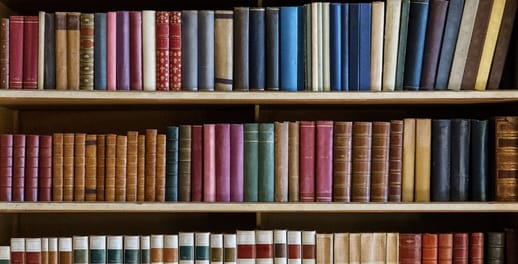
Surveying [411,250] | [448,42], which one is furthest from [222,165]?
[448,42]

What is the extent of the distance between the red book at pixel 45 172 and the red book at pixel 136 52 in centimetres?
24

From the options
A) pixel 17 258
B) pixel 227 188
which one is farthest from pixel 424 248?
pixel 17 258

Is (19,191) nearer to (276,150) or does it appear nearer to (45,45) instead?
(45,45)

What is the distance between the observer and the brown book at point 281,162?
1705 millimetres

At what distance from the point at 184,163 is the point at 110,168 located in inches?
6.6

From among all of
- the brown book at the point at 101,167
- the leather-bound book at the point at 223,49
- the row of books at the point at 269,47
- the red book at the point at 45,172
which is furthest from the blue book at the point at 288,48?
the red book at the point at 45,172

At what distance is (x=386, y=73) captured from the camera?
1.71m

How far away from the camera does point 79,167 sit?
5.58 ft

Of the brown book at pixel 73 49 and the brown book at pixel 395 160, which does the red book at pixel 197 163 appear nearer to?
the brown book at pixel 73 49

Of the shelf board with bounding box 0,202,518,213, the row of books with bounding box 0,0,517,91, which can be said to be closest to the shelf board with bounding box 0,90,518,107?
the row of books with bounding box 0,0,517,91

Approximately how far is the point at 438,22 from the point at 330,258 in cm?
59

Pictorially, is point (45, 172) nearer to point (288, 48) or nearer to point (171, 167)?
point (171, 167)

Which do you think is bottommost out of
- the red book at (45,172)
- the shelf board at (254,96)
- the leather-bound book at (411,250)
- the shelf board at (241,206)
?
Result: the leather-bound book at (411,250)

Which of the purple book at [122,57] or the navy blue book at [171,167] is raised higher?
the purple book at [122,57]
